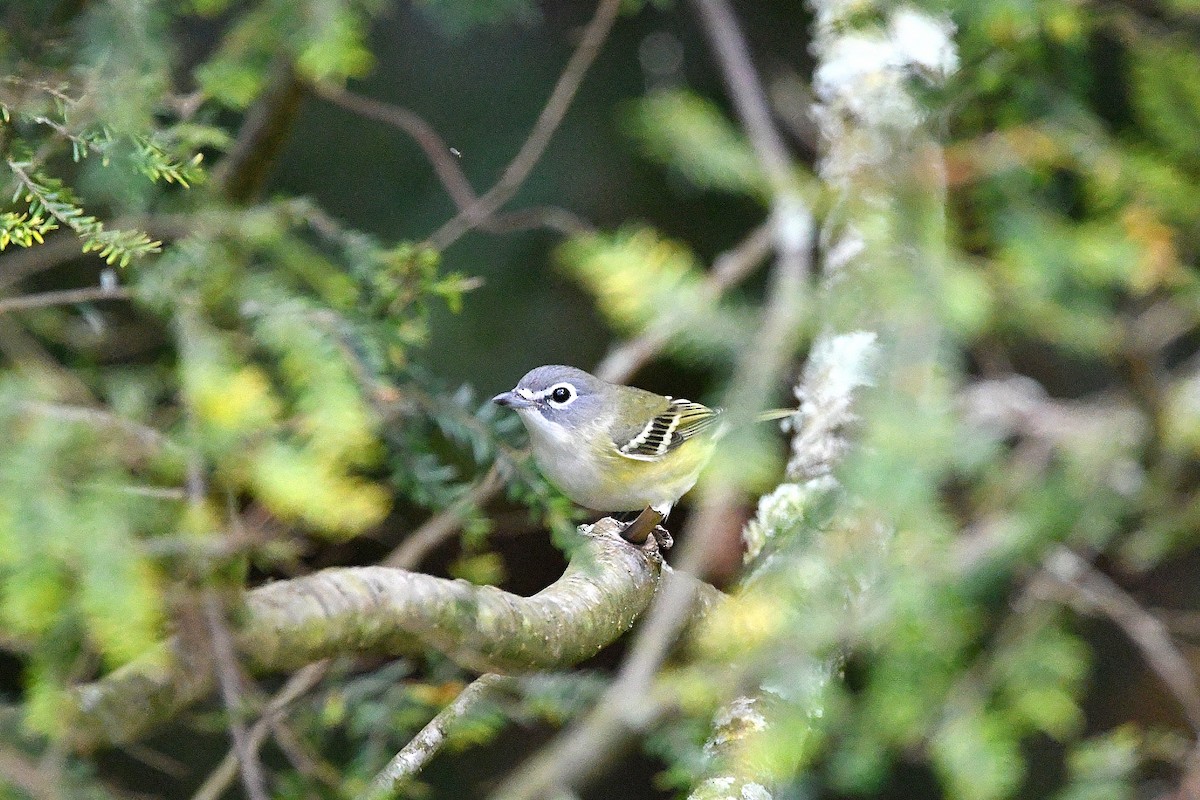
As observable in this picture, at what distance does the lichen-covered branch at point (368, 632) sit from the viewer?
118 centimetres

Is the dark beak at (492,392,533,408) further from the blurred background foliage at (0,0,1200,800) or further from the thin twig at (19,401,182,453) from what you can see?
the thin twig at (19,401,182,453)

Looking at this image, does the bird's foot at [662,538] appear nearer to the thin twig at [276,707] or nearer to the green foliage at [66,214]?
the thin twig at [276,707]

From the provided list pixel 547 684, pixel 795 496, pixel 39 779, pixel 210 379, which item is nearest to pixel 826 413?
pixel 795 496

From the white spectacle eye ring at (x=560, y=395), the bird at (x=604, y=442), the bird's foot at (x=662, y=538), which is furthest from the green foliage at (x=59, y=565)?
the white spectacle eye ring at (x=560, y=395)

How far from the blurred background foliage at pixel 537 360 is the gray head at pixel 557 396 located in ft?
0.96

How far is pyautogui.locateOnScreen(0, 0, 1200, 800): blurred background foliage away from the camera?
1495 mm

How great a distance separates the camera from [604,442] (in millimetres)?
2951

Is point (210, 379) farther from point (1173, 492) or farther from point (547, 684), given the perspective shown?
point (1173, 492)

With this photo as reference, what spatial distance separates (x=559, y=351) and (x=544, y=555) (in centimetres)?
79

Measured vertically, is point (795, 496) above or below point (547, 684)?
below

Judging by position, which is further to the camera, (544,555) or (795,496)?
(544,555)

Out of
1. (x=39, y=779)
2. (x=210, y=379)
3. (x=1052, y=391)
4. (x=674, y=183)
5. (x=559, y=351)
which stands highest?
(x=210, y=379)

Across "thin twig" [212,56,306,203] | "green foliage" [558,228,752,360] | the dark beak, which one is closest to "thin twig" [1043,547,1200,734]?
the dark beak

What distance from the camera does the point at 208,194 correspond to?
2309 mm
